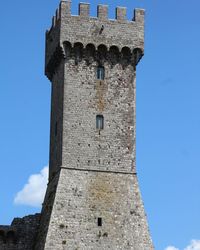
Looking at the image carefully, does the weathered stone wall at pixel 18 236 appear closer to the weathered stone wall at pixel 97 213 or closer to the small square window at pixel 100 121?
the weathered stone wall at pixel 97 213

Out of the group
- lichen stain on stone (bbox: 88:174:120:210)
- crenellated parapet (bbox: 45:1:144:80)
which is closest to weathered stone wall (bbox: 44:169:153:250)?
lichen stain on stone (bbox: 88:174:120:210)

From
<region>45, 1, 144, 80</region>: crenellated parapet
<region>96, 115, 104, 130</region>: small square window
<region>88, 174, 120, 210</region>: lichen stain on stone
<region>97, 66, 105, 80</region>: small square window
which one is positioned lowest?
<region>88, 174, 120, 210</region>: lichen stain on stone

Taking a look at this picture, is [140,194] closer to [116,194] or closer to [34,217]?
[116,194]

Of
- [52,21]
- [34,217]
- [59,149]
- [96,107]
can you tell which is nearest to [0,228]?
[34,217]

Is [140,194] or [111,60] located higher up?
[111,60]

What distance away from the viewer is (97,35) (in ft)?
178

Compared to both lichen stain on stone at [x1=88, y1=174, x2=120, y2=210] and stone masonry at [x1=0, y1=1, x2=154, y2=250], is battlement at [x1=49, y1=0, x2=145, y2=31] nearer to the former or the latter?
stone masonry at [x1=0, y1=1, x2=154, y2=250]

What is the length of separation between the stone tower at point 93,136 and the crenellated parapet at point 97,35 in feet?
0.20

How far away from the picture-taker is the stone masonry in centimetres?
5041

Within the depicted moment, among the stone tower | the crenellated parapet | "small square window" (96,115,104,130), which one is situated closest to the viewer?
the stone tower

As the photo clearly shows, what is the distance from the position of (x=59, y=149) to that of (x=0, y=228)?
585cm

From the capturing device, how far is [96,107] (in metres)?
53.2

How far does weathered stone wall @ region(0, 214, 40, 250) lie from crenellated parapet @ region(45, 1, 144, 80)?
10215mm

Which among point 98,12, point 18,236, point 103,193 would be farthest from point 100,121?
point 18,236
